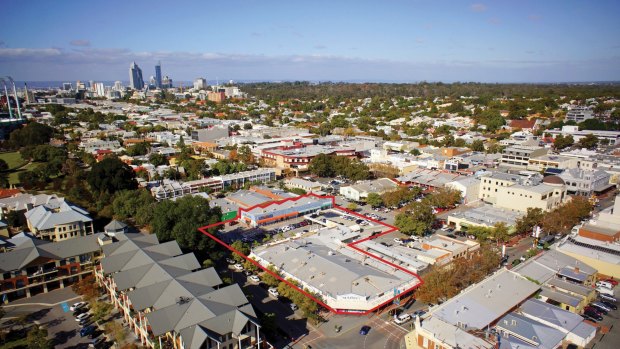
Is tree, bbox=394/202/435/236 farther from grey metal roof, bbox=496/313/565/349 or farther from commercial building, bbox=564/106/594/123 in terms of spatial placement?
commercial building, bbox=564/106/594/123

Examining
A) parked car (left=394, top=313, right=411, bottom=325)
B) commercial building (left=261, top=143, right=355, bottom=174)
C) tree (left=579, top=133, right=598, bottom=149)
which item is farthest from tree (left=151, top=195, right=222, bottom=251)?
tree (left=579, top=133, right=598, bottom=149)

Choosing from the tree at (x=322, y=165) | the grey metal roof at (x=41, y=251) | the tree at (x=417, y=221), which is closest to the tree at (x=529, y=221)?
the tree at (x=417, y=221)

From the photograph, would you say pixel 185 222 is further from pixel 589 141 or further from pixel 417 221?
pixel 589 141

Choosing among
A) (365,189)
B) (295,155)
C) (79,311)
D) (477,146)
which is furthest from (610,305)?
(477,146)

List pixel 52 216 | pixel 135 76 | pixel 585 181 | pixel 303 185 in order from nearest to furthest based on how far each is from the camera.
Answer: pixel 52 216 < pixel 585 181 < pixel 303 185 < pixel 135 76

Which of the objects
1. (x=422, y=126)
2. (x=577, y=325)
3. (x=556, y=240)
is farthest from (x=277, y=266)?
(x=422, y=126)

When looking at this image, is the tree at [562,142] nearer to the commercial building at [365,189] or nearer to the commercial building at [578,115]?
the commercial building at [578,115]

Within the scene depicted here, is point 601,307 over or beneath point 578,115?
beneath
